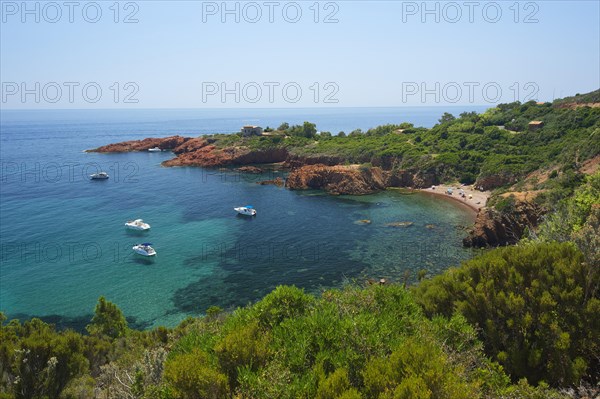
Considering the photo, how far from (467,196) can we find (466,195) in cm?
76

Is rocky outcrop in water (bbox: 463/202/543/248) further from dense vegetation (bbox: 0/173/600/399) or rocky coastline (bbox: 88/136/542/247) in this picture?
dense vegetation (bbox: 0/173/600/399)

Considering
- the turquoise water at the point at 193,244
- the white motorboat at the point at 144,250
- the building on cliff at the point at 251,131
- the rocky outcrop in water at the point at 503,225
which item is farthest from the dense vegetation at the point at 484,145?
the white motorboat at the point at 144,250

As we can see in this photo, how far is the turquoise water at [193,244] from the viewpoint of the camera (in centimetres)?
3175

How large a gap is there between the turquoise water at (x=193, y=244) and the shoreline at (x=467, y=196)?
2334mm

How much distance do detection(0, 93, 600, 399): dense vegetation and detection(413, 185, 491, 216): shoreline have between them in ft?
104

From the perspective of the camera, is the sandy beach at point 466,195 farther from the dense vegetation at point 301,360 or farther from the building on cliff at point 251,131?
the building on cliff at point 251,131

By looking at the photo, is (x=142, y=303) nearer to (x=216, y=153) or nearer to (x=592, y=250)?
(x=592, y=250)

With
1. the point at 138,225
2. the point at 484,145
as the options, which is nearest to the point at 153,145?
the point at 138,225

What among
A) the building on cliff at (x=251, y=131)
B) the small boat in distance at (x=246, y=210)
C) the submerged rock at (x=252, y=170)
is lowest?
the small boat in distance at (x=246, y=210)

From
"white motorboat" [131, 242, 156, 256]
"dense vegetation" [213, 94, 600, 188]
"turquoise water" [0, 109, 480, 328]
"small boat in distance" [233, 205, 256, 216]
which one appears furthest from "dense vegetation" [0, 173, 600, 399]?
"dense vegetation" [213, 94, 600, 188]

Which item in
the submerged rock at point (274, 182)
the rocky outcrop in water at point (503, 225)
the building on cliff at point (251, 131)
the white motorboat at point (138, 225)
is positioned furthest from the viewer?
the building on cliff at point (251, 131)

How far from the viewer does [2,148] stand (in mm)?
132625

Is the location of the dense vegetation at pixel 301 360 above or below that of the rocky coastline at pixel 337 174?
below

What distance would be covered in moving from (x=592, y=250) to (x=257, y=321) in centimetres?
1344
